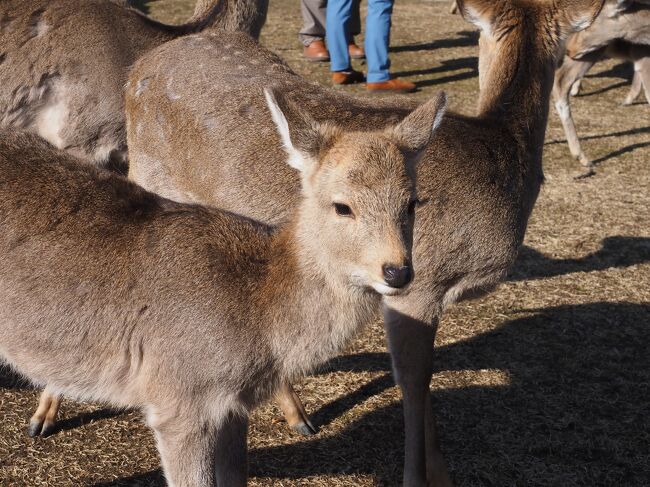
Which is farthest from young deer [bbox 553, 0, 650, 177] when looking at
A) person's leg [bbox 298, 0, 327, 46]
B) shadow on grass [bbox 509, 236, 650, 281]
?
person's leg [bbox 298, 0, 327, 46]

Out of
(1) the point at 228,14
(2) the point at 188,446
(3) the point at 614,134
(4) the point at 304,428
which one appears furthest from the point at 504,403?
(3) the point at 614,134

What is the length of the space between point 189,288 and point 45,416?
→ 1.59 m

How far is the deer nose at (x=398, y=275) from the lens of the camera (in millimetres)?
3244

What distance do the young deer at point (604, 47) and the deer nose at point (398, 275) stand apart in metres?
5.87

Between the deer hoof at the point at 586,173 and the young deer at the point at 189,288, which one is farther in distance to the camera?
the deer hoof at the point at 586,173

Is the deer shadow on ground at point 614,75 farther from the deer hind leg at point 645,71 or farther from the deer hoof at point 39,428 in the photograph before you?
the deer hoof at point 39,428

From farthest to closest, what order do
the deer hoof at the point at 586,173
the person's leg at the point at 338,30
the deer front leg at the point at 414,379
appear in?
the person's leg at the point at 338,30, the deer hoof at the point at 586,173, the deer front leg at the point at 414,379

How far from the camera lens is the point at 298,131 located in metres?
3.64

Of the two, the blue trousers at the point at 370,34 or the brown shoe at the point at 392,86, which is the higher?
the blue trousers at the point at 370,34

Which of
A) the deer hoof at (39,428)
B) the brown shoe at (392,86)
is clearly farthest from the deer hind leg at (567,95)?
the deer hoof at (39,428)

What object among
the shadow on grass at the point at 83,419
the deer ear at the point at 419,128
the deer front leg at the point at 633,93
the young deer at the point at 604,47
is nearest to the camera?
the deer ear at the point at 419,128

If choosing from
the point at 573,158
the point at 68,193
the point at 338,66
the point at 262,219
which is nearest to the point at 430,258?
the point at 262,219

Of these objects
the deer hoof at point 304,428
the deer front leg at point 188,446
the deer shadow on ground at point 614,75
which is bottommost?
the deer shadow on ground at point 614,75

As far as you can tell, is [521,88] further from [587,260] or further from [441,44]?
[441,44]
